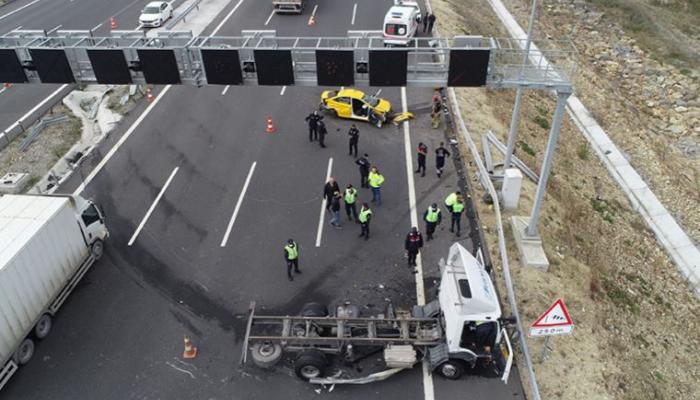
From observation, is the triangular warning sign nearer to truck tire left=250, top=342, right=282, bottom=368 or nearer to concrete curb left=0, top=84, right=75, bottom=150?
truck tire left=250, top=342, right=282, bottom=368

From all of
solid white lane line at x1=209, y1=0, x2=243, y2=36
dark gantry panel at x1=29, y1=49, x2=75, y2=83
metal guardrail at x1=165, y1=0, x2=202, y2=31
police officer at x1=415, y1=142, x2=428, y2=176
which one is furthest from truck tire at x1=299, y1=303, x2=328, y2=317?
metal guardrail at x1=165, y1=0, x2=202, y2=31

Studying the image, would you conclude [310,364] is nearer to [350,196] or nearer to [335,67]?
[350,196]

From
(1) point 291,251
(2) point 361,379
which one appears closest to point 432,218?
(1) point 291,251

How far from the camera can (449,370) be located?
13250mm

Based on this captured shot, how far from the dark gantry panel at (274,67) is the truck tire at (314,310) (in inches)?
268

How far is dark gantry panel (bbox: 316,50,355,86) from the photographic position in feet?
51.3

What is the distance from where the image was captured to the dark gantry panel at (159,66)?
16.1m

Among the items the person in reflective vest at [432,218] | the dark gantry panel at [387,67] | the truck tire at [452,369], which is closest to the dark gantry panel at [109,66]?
the dark gantry panel at [387,67]

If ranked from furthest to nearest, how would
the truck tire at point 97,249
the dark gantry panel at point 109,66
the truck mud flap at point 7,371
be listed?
1. the truck tire at point 97,249
2. the dark gantry panel at point 109,66
3. the truck mud flap at point 7,371

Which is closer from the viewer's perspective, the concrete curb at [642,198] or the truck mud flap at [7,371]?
the truck mud flap at [7,371]

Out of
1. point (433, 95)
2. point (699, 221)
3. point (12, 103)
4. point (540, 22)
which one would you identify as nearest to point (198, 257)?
point (433, 95)

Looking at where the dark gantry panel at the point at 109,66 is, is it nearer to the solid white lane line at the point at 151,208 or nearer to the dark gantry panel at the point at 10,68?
the dark gantry panel at the point at 10,68

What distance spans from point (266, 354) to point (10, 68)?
39.9ft

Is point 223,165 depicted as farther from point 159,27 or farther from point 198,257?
point 159,27
